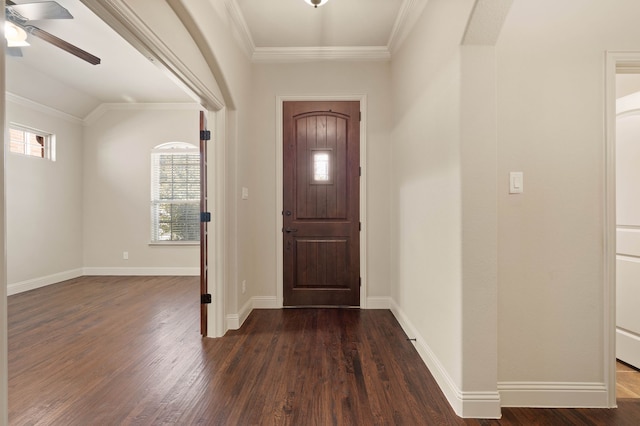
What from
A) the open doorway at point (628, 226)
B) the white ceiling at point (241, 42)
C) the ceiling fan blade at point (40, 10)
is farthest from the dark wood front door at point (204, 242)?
the open doorway at point (628, 226)

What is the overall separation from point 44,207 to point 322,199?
14.4 ft

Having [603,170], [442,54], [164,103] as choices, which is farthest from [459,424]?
[164,103]

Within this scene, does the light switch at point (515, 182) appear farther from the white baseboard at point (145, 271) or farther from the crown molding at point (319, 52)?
the white baseboard at point (145, 271)

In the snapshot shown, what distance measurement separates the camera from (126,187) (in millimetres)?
5375

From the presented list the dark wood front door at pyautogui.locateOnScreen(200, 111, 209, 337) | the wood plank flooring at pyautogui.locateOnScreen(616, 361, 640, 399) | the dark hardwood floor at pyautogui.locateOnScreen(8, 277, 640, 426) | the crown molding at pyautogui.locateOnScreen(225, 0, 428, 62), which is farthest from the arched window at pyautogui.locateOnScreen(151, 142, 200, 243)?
the wood plank flooring at pyautogui.locateOnScreen(616, 361, 640, 399)

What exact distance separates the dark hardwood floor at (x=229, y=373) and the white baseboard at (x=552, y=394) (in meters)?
0.05

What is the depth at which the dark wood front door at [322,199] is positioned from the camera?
11.8 ft

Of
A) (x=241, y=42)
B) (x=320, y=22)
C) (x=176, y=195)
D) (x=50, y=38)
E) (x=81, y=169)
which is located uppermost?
(x=320, y=22)

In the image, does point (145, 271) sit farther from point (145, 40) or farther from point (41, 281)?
point (145, 40)

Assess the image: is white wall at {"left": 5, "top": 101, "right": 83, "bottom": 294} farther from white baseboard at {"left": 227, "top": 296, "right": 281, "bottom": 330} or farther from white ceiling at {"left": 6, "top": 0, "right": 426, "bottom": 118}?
white baseboard at {"left": 227, "top": 296, "right": 281, "bottom": 330}

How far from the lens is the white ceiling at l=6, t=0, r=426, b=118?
110 inches

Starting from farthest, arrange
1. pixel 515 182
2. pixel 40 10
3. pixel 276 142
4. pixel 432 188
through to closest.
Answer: pixel 276 142, pixel 40 10, pixel 432 188, pixel 515 182

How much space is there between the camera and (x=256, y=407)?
181 centimetres

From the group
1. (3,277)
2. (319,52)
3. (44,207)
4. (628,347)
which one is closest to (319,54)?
(319,52)
